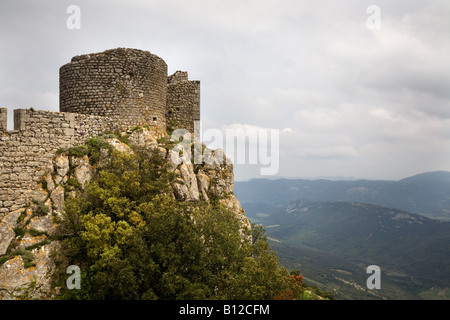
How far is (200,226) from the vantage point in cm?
1417

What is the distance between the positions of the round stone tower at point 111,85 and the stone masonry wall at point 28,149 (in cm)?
301

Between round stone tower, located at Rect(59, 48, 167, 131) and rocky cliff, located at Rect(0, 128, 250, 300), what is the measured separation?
5.02 feet

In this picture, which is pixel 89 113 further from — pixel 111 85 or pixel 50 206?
pixel 50 206

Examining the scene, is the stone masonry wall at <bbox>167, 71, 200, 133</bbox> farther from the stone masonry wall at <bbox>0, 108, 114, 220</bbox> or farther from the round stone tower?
the stone masonry wall at <bbox>0, 108, 114, 220</bbox>

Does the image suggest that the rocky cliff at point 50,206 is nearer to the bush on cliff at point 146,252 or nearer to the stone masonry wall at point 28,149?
the stone masonry wall at point 28,149

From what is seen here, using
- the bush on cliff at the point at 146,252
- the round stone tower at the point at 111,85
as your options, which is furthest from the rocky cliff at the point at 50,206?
the round stone tower at the point at 111,85

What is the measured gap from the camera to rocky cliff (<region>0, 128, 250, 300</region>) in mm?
11539

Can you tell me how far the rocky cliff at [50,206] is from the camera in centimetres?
1154

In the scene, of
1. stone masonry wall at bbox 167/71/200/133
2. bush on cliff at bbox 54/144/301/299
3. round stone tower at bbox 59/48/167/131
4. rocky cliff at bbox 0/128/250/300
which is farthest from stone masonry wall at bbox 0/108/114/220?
stone masonry wall at bbox 167/71/200/133

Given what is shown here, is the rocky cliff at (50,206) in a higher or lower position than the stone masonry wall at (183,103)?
lower

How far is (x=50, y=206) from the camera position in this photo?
1352 cm

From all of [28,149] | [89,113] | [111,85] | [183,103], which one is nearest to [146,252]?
[28,149]
